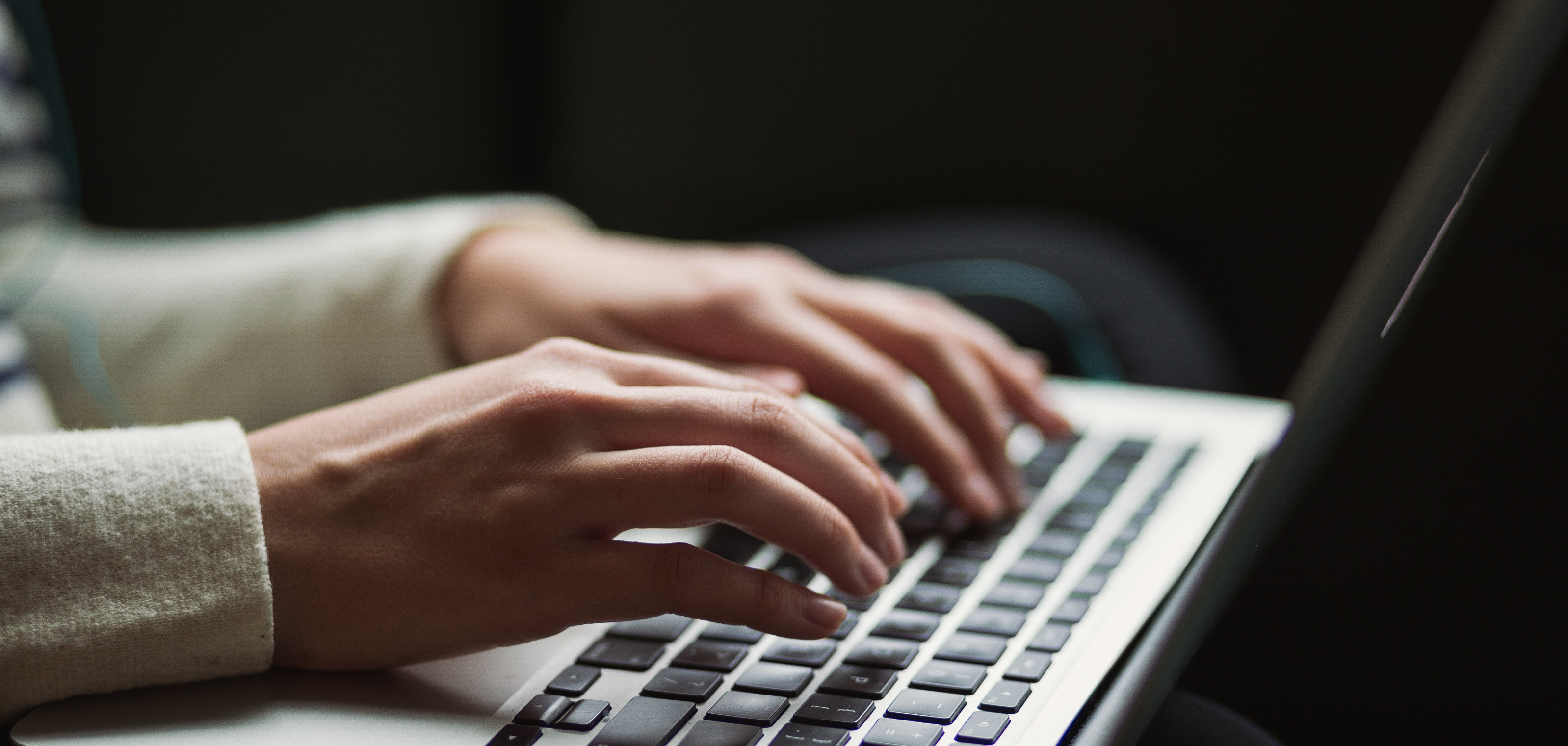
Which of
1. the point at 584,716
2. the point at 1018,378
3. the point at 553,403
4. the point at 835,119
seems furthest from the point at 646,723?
the point at 835,119

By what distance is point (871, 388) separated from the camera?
0.58m

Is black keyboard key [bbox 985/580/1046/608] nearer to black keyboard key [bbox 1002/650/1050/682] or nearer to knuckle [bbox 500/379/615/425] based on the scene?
black keyboard key [bbox 1002/650/1050/682]

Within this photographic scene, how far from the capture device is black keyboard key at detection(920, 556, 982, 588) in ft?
1.54

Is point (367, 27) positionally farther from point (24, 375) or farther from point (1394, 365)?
point (1394, 365)

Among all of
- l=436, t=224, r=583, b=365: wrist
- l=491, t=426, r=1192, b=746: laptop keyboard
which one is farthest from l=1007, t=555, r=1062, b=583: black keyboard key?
l=436, t=224, r=583, b=365: wrist

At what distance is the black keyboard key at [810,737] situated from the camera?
0.34 m

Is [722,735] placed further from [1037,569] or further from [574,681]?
[1037,569]

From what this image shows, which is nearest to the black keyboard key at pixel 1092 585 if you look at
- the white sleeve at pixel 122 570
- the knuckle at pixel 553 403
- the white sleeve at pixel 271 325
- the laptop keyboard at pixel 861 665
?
the laptop keyboard at pixel 861 665

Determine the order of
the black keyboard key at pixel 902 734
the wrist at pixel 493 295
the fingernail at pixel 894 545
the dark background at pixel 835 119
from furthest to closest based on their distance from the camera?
the dark background at pixel 835 119 → the wrist at pixel 493 295 → the fingernail at pixel 894 545 → the black keyboard key at pixel 902 734

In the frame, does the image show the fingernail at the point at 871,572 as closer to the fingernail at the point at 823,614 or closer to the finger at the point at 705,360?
the fingernail at the point at 823,614

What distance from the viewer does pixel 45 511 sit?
36 cm

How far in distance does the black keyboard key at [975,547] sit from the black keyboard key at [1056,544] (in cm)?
2

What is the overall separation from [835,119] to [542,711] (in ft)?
4.46

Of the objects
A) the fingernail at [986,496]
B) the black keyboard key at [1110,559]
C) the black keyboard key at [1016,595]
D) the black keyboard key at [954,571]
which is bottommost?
the black keyboard key at [954,571]
